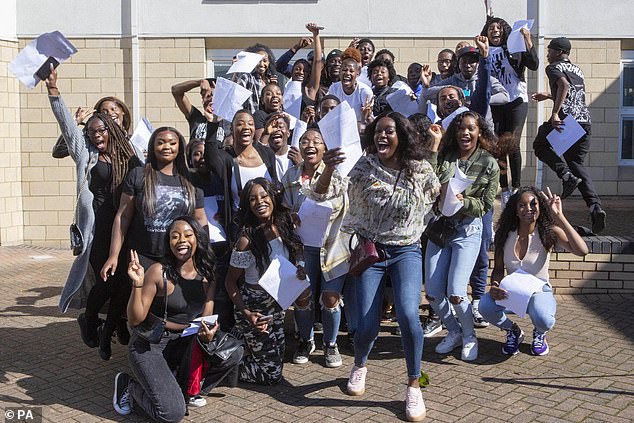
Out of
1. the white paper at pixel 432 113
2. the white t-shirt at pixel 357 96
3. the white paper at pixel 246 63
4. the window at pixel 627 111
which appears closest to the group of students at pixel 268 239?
the white paper at pixel 246 63

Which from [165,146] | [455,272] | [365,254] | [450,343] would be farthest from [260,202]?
[450,343]

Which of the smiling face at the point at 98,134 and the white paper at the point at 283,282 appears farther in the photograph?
the smiling face at the point at 98,134

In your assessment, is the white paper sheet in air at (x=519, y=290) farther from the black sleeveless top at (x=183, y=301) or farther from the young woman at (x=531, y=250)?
the black sleeveless top at (x=183, y=301)

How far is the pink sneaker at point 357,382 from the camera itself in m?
5.37

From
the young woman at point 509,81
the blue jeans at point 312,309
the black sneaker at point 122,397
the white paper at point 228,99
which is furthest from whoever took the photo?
the young woman at point 509,81

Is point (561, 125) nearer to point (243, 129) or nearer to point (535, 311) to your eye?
point (535, 311)

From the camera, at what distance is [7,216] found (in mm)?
11602

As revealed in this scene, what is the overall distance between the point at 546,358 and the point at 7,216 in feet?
27.5

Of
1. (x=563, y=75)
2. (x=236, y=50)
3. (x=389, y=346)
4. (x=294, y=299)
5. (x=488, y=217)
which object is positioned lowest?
(x=389, y=346)

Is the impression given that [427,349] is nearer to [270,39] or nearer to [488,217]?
[488,217]

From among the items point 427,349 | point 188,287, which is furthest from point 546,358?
point 188,287

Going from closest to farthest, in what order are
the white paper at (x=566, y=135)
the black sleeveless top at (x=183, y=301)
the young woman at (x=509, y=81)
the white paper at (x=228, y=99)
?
the black sleeveless top at (x=183, y=301)
the white paper at (x=228, y=99)
the white paper at (x=566, y=135)
the young woman at (x=509, y=81)

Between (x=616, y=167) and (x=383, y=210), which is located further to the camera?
(x=616, y=167)

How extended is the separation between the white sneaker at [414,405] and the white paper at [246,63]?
3.54 m
